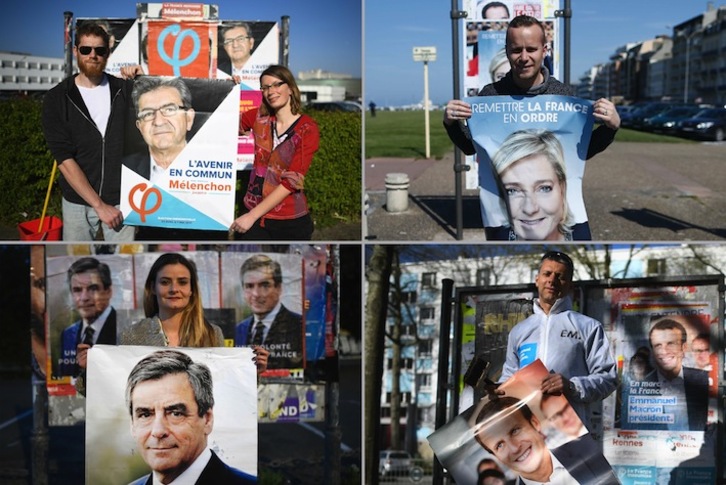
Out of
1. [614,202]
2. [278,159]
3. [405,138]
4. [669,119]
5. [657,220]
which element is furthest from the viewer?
[669,119]

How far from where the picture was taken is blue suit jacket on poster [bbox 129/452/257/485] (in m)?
4.76

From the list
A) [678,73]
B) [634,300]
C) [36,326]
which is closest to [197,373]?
[36,326]

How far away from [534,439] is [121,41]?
11.2ft

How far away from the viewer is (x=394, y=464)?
496 cm

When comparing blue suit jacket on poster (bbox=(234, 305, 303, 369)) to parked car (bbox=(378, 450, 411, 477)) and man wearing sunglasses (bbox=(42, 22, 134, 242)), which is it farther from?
man wearing sunglasses (bbox=(42, 22, 134, 242))

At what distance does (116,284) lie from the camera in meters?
4.82

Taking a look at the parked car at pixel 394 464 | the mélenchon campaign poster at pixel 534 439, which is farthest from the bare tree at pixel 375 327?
the mélenchon campaign poster at pixel 534 439

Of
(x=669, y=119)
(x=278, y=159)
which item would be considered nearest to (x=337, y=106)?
(x=278, y=159)

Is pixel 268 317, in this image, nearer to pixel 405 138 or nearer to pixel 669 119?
pixel 405 138

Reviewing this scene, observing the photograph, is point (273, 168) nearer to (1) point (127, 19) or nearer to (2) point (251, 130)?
(2) point (251, 130)

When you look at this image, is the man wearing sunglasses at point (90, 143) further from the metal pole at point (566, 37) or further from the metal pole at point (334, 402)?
the metal pole at point (566, 37)

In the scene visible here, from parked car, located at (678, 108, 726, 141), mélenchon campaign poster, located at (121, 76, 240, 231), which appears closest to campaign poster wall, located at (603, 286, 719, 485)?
mélenchon campaign poster, located at (121, 76, 240, 231)

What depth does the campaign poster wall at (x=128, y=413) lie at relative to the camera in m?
4.75

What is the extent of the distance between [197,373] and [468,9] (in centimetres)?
324
